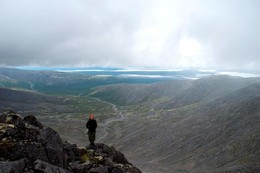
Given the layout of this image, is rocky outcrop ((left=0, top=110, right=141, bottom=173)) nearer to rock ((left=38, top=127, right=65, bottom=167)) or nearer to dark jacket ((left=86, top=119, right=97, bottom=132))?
rock ((left=38, top=127, right=65, bottom=167))

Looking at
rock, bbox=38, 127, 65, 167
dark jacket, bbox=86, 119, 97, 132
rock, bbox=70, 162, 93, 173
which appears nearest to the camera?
rock, bbox=38, 127, 65, 167

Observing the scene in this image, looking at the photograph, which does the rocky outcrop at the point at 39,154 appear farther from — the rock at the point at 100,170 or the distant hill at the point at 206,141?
the distant hill at the point at 206,141

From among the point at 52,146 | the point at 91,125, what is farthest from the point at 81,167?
the point at 91,125

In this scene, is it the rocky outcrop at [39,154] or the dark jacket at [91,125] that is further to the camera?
the dark jacket at [91,125]

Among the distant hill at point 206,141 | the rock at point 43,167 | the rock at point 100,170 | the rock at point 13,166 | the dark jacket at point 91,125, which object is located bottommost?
the distant hill at point 206,141

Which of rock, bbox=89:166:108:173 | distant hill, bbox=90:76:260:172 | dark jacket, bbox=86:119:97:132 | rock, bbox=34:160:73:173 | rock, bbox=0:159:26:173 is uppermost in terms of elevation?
dark jacket, bbox=86:119:97:132

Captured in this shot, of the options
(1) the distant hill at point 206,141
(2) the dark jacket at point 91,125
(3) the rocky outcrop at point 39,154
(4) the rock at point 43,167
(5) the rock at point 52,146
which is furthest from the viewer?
(1) the distant hill at point 206,141

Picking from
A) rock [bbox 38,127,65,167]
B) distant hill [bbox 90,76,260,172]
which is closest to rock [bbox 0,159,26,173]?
rock [bbox 38,127,65,167]

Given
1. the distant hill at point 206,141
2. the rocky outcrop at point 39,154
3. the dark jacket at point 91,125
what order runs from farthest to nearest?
→ the distant hill at point 206,141 < the dark jacket at point 91,125 < the rocky outcrop at point 39,154

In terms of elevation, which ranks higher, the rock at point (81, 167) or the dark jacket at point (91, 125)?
the dark jacket at point (91, 125)

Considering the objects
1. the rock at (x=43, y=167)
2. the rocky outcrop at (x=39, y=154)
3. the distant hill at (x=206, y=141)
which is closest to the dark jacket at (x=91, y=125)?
the rocky outcrop at (x=39, y=154)
